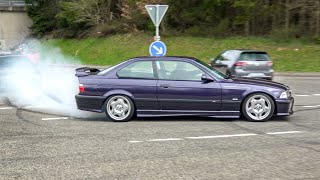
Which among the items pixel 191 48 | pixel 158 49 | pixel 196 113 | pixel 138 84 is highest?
pixel 158 49

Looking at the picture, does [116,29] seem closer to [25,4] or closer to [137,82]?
[25,4]

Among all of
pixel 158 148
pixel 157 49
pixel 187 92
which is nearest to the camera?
pixel 158 148

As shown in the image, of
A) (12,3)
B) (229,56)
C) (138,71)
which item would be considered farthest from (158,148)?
(12,3)

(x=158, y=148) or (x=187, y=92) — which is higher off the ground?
(x=187, y=92)

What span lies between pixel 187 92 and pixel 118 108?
5.01 feet

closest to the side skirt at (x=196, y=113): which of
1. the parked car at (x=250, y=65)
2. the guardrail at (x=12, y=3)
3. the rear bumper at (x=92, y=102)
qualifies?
the rear bumper at (x=92, y=102)

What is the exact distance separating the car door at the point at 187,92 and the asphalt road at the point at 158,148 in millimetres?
318

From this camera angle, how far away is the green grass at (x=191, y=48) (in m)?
26.1

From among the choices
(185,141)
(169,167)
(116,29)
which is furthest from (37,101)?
(116,29)

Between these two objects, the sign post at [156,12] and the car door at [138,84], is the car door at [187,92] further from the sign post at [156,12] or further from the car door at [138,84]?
the sign post at [156,12]

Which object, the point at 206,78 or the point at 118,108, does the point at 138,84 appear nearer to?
the point at 118,108

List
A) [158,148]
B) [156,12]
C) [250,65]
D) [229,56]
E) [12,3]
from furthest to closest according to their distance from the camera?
[12,3] → [229,56] → [250,65] → [156,12] → [158,148]

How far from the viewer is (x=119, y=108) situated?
9.79 meters

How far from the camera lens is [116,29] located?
42.1m
